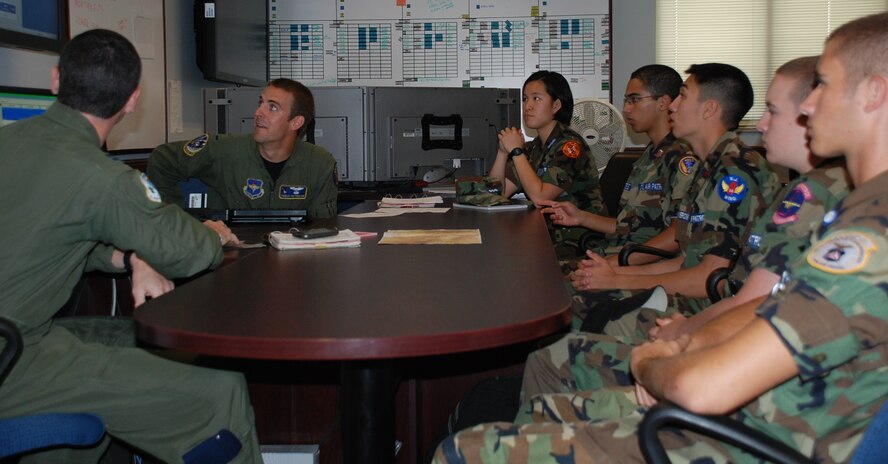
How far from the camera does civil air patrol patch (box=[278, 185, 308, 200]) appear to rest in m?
3.34

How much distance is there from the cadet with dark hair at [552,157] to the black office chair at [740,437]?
97.4 inches

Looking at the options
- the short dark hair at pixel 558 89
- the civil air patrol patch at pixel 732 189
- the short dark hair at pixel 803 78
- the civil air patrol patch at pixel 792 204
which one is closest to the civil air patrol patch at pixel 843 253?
the civil air patrol patch at pixel 792 204

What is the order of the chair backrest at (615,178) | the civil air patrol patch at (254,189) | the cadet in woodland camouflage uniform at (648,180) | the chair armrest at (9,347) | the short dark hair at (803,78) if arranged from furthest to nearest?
the chair backrest at (615,178)
the civil air patrol patch at (254,189)
the cadet in woodland camouflage uniform at (648,180)
the short dark hair at (803,78)
the chair armrest at (9,347)

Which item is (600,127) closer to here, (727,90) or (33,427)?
(727,90)

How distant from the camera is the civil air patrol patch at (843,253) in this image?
1000mm

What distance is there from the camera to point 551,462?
121cm

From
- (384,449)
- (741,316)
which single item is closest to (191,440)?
(384,449)

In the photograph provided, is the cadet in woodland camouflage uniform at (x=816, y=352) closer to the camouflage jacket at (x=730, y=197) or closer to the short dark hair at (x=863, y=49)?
the short dark hair at (x=863, y=49)

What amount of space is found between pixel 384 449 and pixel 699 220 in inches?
50.7

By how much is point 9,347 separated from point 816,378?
134 cm

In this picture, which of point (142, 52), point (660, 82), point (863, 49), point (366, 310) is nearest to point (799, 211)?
point (863, 49)

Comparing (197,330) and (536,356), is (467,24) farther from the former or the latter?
(197,330)

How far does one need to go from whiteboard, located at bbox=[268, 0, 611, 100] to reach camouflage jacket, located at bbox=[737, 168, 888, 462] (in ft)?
14.6

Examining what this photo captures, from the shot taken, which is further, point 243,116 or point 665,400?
point 243,116
